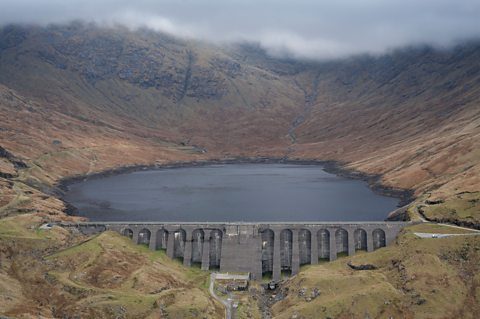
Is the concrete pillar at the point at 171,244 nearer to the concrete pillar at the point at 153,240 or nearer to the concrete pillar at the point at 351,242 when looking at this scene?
the concrete pillar at the point at 153,240

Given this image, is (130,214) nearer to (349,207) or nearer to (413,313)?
(349,207)

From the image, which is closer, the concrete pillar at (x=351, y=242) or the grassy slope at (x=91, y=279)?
the grassy slope at (x=91, y=279)

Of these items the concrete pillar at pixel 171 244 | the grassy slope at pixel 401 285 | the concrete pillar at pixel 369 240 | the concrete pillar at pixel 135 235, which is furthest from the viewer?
the concrete pillar at pixel 135 235

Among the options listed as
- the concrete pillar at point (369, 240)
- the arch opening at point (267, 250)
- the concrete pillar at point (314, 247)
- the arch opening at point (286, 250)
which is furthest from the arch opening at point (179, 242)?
the concrete pillar at point (369, 240)

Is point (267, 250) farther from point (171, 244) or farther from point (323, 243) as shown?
point (171, 244)

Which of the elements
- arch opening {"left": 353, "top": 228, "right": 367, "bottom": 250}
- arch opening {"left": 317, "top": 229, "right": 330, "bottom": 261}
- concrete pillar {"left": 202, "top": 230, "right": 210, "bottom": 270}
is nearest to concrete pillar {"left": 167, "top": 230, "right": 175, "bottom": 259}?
concrete pillar {"left": 202, "top": 230, "right": 210, "bottom": 270}

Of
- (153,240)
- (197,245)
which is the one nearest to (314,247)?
(197,245)

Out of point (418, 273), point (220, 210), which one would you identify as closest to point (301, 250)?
point (418, 273)

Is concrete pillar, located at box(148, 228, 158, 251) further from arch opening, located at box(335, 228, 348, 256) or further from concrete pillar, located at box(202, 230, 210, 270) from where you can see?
arch opening, located at box(335, 228, 348, 256)
